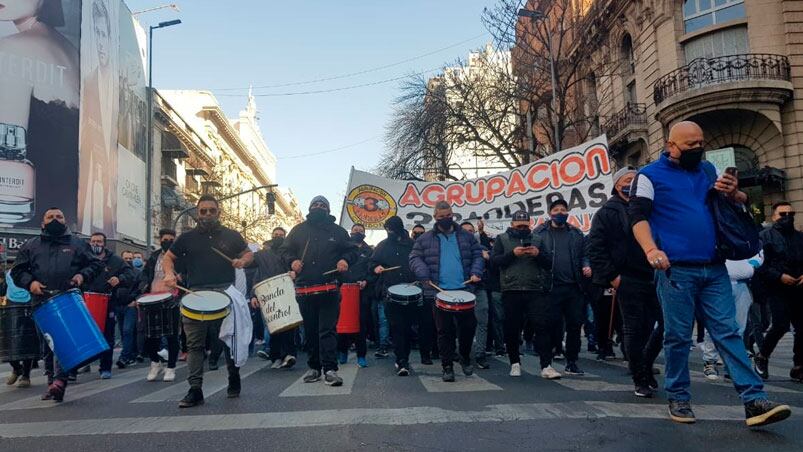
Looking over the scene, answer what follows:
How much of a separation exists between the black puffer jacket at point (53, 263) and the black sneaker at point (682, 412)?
228 inches

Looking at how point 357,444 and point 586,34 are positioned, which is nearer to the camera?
point 357,444

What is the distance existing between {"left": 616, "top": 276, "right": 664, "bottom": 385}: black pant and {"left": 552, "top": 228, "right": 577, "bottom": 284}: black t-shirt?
6.73ft

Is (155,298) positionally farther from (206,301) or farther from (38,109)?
(38,109)

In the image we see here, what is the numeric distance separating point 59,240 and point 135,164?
3703cm

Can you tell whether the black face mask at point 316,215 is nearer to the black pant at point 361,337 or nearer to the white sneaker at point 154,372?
the black pant at point 361,337

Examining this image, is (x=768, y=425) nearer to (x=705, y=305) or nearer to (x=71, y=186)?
(x=705, y=305)

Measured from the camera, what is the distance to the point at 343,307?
931 cm

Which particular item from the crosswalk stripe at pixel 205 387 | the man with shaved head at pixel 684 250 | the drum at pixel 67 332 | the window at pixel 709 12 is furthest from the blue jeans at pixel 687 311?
the window at pixel 709 12

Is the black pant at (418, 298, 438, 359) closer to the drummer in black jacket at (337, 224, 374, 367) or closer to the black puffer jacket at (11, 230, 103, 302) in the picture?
the drummer in black jacket at (337, 224, 374, 367)

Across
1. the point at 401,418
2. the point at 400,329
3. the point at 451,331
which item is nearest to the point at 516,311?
the point at 451,331

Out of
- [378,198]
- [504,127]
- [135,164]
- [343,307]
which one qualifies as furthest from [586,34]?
[135,164]

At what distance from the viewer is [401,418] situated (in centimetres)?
472

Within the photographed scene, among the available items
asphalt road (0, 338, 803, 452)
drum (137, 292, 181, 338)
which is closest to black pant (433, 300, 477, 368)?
asphalt road (0, 338, 803, 452)

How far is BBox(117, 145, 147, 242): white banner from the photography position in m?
39.1
